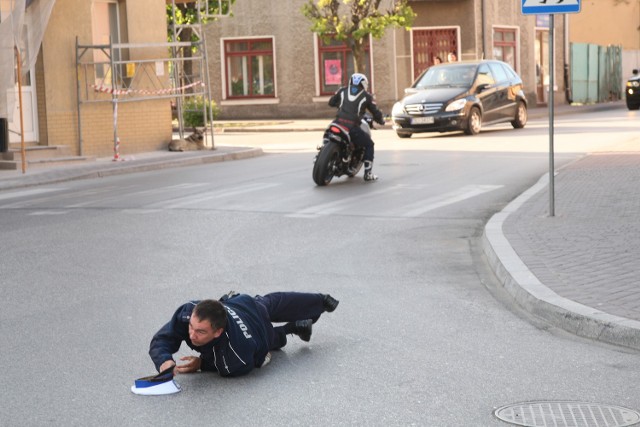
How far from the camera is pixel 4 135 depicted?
20906mm

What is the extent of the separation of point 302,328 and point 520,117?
24.0 metres

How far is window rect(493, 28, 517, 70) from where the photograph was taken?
4444 centimetres

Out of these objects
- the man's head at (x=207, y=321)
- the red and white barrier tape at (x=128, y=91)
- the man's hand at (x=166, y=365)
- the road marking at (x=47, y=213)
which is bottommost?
the road marking at (x=47, y=213)

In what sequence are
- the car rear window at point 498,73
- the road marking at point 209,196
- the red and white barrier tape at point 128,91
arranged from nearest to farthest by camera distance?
the road marking at point 209,196, the red and white barrier tape at point 128,91, the car rear window at point 498,73

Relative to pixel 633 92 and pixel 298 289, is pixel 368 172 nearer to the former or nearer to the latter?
A: pixel 298 289

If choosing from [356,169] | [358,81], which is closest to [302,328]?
[358,81]

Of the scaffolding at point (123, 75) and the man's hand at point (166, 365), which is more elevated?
the scaffolding at point (123, 75)

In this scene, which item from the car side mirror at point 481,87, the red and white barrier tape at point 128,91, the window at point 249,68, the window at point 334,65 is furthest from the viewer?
the window at point 249,68

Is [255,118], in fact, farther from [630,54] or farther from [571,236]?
[571,236]

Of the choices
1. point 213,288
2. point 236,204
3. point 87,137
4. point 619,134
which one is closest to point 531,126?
point 619,134

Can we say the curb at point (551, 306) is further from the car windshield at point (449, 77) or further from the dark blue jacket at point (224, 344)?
the car windshield at point (449, 77)

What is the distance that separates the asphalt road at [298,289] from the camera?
6.02m

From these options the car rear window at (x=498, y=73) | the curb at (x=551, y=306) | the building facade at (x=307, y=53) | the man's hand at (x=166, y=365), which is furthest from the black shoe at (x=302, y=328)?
the building facade at (x=307, y=53)

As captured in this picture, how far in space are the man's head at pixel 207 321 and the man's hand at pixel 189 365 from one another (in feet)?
0.93
